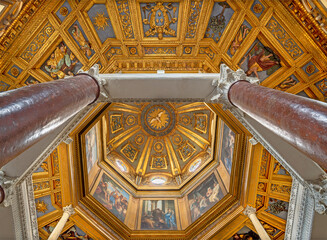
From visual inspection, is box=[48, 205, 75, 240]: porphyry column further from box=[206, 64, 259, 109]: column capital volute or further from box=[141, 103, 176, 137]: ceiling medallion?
box=[141, 103, 176, 137]: ceiling medallion

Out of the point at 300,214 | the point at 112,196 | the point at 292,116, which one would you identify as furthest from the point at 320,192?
the point at 112,196

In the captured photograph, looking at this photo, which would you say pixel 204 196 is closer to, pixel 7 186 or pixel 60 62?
pixel 60 62

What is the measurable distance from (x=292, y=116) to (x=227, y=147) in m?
9.08

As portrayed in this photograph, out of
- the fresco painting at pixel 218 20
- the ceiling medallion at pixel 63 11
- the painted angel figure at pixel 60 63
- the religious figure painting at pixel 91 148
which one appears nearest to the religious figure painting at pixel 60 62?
the painted angel figure at pixel 60 63

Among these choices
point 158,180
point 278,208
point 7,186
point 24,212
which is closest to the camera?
point 7,186

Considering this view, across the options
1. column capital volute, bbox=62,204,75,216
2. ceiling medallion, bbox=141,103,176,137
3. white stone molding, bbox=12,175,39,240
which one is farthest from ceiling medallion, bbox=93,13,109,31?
ceiling medallion, bbox=141,103,176,137

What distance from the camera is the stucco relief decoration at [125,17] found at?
321 inches

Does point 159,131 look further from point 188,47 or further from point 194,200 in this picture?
point 188,47

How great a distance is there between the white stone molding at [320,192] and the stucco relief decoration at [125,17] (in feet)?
25.3

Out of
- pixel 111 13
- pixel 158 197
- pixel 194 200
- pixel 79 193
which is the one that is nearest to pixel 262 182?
pixel 194 200

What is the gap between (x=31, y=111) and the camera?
117 inches

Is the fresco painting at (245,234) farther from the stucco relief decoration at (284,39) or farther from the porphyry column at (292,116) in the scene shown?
the porphyry column at (292,116)

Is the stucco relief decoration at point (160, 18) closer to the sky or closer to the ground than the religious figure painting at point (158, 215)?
closer to the sky

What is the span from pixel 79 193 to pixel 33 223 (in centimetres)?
343
